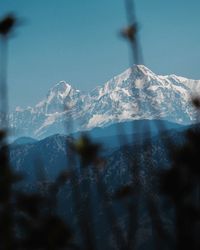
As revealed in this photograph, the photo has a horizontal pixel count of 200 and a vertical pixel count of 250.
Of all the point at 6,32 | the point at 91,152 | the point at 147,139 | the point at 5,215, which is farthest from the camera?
the point at 147,139

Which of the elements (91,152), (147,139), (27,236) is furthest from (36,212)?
(147,139)

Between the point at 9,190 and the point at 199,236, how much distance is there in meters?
5.09

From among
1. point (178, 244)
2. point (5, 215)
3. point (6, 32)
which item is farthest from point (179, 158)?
point (6, 32)

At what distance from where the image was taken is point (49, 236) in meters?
12.8

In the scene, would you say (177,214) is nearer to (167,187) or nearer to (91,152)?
(167,187)

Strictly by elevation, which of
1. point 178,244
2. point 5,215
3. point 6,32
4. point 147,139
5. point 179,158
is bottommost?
point 178,244

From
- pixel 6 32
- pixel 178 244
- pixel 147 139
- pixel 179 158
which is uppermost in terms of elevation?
pixel 6 32

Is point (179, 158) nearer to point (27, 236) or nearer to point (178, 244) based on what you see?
point (178, 244)

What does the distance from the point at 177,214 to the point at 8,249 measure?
4.06m

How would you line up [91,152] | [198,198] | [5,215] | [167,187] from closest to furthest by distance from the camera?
[167,187]
[5,215]
[91,152]
[198,198]

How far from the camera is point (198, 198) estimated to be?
53.9 feet

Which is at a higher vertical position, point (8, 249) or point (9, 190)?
point (9, 190)

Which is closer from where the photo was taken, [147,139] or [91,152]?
[91,152]

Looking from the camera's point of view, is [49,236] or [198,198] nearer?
[49,236]
